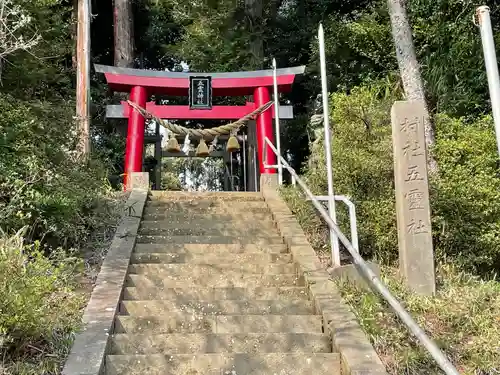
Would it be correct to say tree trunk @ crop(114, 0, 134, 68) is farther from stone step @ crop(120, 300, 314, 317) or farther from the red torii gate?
stone step @ crop(120, 300, 314, 317)

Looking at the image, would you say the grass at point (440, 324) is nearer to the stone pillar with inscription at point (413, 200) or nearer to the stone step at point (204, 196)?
the stone pillar with inscription at point (413, 200)

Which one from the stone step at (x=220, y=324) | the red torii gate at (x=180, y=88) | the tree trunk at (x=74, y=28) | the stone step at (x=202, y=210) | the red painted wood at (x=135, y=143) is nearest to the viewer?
the stone step at (x=220, y=324)

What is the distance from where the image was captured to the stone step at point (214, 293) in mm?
4090

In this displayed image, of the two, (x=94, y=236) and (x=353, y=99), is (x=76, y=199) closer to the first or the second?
(x=94, y=236)

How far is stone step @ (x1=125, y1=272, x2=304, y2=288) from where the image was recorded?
431 centimetres

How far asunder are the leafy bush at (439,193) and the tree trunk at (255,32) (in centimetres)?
647

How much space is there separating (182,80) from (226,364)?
25.7 ft

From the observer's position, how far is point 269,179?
7289 millimetres

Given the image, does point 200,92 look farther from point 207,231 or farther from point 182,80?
point 207,231

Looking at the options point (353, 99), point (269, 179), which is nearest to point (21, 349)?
point (269, 179)

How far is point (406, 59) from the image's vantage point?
6.86 m

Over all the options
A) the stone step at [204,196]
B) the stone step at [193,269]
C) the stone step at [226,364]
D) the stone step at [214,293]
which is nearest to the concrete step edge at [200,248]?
the stone step at [193,269]

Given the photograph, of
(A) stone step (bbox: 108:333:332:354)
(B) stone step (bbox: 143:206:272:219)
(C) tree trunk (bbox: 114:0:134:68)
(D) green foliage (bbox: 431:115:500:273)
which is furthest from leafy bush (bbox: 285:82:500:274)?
(C) tree trunk (bbox: 114:0:134:68)

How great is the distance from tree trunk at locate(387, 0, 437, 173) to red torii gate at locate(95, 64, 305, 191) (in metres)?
3.39
